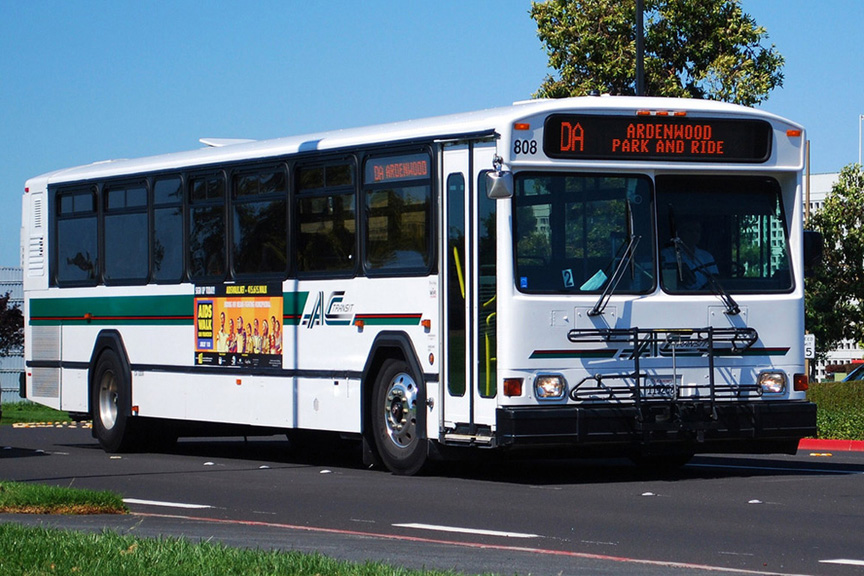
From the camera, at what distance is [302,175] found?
56.2 ft

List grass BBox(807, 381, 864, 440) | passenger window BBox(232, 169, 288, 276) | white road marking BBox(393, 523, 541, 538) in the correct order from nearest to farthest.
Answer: white road marking BBox(393, 523, 541, 538)
passenger window BBox(232, 169, 288, 276)
grass BBox(807, 381, 864, 440)

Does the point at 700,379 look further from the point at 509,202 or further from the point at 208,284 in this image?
the point at 208,284

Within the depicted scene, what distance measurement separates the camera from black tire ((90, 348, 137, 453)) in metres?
20.1

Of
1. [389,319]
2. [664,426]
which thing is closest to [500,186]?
[389,319]

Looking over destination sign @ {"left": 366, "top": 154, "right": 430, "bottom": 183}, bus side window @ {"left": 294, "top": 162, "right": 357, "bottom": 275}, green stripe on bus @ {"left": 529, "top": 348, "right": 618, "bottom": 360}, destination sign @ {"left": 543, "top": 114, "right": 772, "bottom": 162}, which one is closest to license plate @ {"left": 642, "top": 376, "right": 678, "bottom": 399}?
green stripe on bus @ {"left": 529, "top": 348, "right": 618, "bottom": 360}

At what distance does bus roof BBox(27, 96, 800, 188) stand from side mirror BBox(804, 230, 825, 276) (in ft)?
A: 3.61

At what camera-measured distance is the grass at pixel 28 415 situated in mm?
32844

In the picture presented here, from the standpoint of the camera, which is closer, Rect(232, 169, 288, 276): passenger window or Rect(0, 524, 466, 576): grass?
Rect(0, 524, 466, 576): grass

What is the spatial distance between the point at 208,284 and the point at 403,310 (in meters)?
3.91

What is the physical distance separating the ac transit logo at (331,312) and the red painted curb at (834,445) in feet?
26.2

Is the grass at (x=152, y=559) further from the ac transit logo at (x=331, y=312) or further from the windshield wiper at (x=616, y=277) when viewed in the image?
the ac transit logo at (x=331, y=312)

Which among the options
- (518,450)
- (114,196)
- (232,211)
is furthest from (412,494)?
(114,196)

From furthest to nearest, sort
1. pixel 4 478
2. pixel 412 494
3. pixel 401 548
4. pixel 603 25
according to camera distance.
Result: 1. pixel 603 25
2. pixel 4 478
3. pixel 412 494
4. pixel 401 548

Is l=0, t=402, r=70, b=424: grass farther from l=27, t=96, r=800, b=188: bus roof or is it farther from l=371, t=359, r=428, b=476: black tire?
l=371, t=359, r=428, b=476: black tire
